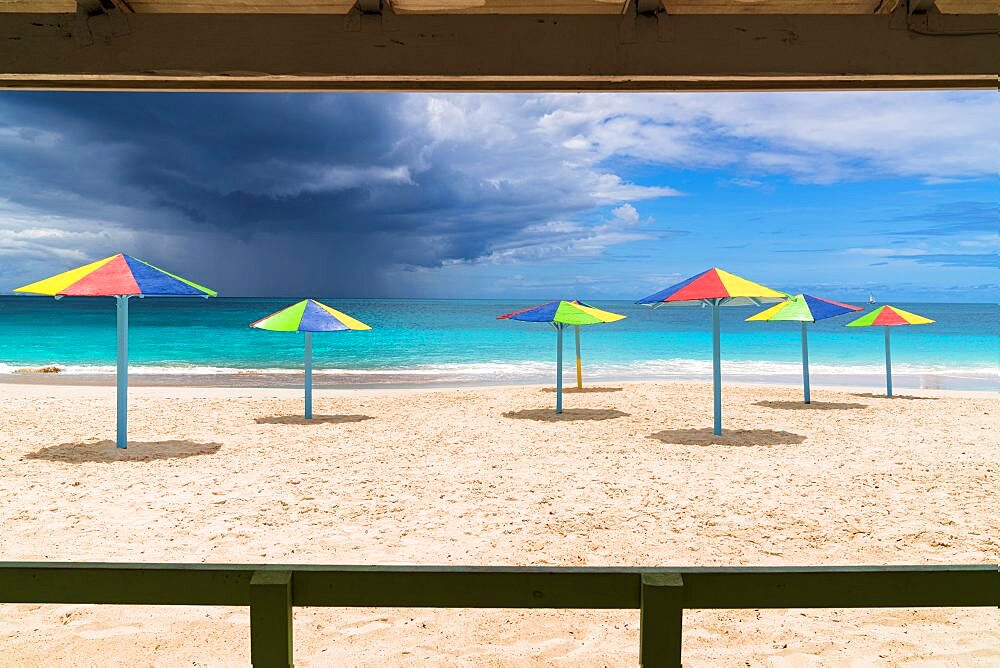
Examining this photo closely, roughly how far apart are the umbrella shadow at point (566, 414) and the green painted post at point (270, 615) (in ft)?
29.3

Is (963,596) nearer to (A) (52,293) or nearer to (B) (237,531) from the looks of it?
(B) (237,531)

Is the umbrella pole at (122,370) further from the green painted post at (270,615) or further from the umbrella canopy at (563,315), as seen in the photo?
the green painted post at (270,615)

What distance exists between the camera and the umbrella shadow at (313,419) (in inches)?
402

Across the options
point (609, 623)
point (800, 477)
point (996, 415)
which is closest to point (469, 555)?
point (609, 623)

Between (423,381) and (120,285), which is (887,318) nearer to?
(423,381)

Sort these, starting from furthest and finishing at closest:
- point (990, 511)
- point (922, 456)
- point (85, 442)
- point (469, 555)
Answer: point (85, 442) → point (922, 456) → point (990, 511) → point (469, 555)

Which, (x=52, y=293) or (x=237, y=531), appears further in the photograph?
(x=52, y=293)

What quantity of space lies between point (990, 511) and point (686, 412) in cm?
564

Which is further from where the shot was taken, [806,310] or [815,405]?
[815,405]

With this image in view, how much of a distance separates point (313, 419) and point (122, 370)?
325cm

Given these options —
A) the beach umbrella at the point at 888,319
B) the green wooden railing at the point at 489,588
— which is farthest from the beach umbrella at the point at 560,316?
the green wooden railing at the point at 489,588

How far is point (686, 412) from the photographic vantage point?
36.7 ft

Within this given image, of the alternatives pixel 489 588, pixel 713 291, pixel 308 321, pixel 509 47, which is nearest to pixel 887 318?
pixel 713 291

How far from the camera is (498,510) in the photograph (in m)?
5.59
